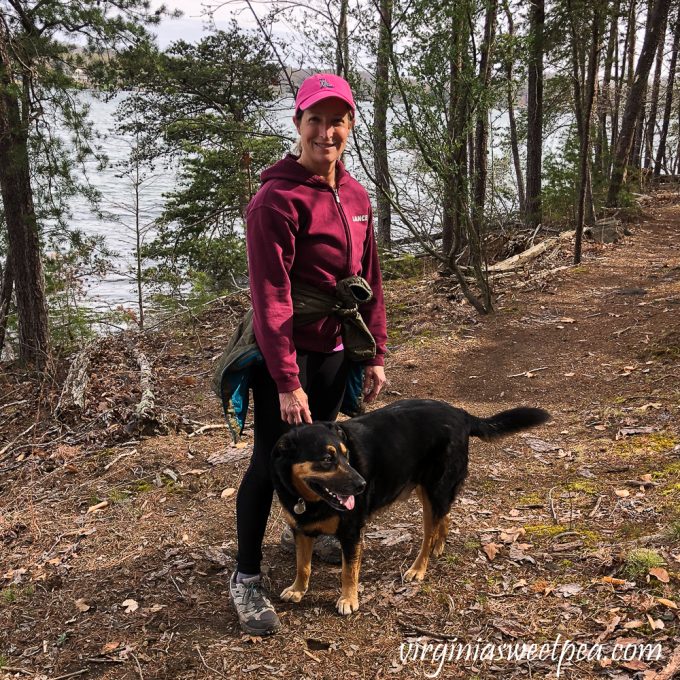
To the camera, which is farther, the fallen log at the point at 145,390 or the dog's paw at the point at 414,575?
the fallen log at the point at 145,390

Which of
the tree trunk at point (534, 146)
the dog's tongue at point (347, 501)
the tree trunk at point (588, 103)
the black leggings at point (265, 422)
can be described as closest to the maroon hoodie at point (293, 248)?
the black leggings at point (265, 422)

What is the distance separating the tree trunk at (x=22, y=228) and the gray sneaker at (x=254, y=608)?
6.64m

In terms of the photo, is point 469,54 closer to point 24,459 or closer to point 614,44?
point 24,459

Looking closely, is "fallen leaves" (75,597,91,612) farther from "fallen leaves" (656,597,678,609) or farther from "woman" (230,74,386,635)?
"fallen leaves" (656,597,678,609)

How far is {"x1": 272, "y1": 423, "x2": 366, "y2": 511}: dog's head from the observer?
2564 mm

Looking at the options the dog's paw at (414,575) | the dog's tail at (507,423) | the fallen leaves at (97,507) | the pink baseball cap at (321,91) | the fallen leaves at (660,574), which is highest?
the pink baseball cap at (321,91)

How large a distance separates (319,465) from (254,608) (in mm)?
858

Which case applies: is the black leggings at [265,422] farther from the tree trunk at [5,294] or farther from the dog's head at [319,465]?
the tree trunk at [5,294]

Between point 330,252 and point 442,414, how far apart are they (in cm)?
116

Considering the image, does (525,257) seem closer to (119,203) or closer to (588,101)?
(588,101)

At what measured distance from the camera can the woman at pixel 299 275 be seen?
2.44 m

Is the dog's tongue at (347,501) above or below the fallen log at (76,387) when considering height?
above

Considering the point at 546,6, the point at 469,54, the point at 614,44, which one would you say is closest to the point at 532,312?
the point at 469,54

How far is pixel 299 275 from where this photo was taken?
2.60 m
